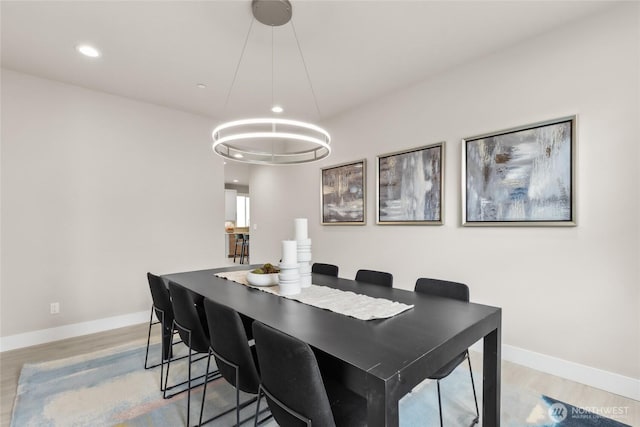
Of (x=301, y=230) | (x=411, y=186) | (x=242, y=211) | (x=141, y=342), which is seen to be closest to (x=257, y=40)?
(x=301, y=230)

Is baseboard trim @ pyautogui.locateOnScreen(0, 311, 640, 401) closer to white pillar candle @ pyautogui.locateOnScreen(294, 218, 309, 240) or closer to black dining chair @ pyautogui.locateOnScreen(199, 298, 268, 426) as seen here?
white pillar candle @ pyautogui.locateOnScreen(294, 218, 309, 240)

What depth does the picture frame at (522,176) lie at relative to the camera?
2238 mm

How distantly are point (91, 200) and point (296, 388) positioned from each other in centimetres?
352

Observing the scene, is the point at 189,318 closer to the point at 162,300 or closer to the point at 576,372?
the point at 162,300

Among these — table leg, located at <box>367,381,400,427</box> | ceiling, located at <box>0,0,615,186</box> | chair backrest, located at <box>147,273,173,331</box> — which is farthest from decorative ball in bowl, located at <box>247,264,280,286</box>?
ceiling, located at <box>0,0,615,186</box>

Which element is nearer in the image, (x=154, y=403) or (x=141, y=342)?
(x=154, y=403)

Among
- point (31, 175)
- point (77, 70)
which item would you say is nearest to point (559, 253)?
point (77, 70)

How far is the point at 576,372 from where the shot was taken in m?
2.20

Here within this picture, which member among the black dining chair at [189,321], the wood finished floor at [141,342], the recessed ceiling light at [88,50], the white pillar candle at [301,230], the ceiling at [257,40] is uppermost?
the ceiling at [257,40]

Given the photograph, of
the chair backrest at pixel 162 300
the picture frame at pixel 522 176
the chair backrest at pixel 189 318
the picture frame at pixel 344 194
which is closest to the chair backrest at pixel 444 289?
the picture frame at pixel 522 176

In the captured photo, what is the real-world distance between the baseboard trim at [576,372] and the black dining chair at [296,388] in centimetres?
199

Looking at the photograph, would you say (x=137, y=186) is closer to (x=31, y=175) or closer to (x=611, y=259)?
(x=31, y=175)

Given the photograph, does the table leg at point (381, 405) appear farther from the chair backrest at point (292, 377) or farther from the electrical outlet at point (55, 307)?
the electrical outlet at point (55, 307)

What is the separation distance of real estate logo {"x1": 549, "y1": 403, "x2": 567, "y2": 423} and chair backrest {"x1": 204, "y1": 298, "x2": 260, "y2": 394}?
1.83m
